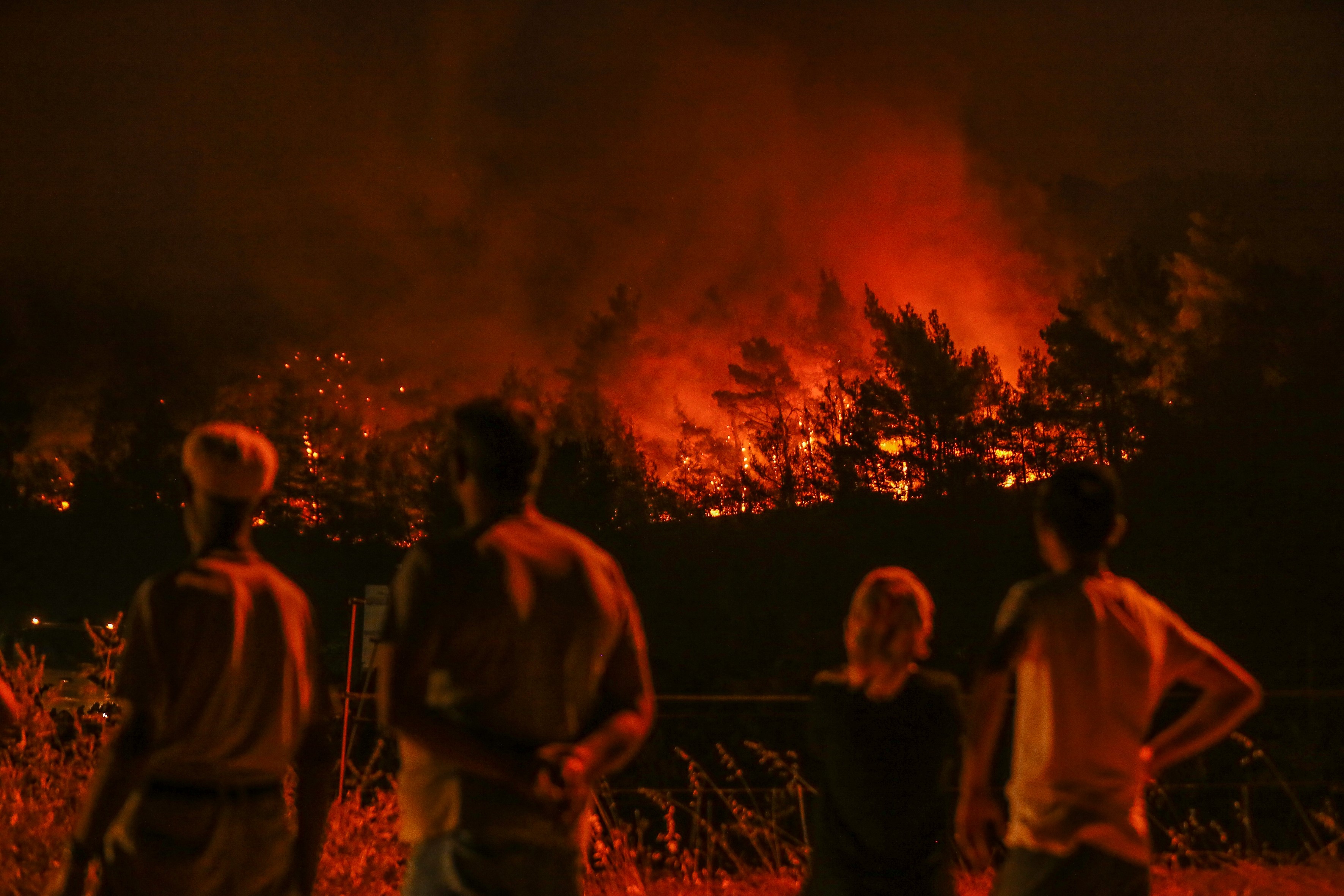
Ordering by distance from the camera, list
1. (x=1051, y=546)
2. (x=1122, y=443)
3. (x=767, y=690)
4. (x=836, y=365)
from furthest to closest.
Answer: (x=836, y=365), (x=1122, y=443), (x=767, y=690), (x=1051, y=546)

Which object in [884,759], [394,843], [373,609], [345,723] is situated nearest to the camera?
[884,759]

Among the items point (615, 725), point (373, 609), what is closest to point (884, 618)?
point (615, 725)

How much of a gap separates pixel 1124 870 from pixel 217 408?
5858cm

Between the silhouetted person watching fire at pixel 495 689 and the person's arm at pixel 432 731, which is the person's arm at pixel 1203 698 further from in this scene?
the person's arm at pixel 432 731

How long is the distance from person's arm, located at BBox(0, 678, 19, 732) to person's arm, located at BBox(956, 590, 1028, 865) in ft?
6.79

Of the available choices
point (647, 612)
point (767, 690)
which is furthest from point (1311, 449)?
point (647, 612)

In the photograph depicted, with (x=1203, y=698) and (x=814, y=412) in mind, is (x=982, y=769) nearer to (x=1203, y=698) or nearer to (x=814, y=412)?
(x=1203, y=698)

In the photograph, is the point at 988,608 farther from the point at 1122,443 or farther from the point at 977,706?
the point at 977,706

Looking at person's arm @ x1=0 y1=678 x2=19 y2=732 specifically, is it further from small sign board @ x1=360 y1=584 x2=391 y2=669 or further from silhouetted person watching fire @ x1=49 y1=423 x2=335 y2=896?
small sign board @ x1=360 y1=584 x2=391 y2=669

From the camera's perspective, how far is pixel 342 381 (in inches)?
2343

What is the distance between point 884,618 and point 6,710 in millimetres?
2142

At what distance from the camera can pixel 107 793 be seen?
2465mm

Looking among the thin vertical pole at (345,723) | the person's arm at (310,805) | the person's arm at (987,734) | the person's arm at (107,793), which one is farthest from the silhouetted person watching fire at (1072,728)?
the thin vertical pole at (345,723)

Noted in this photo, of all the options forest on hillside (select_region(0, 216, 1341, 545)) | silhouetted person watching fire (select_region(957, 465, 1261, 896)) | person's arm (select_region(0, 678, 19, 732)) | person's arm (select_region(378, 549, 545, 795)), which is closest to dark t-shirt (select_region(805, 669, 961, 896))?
silhouetted person watching fire (select_region(957, 465, 1261, 896))
